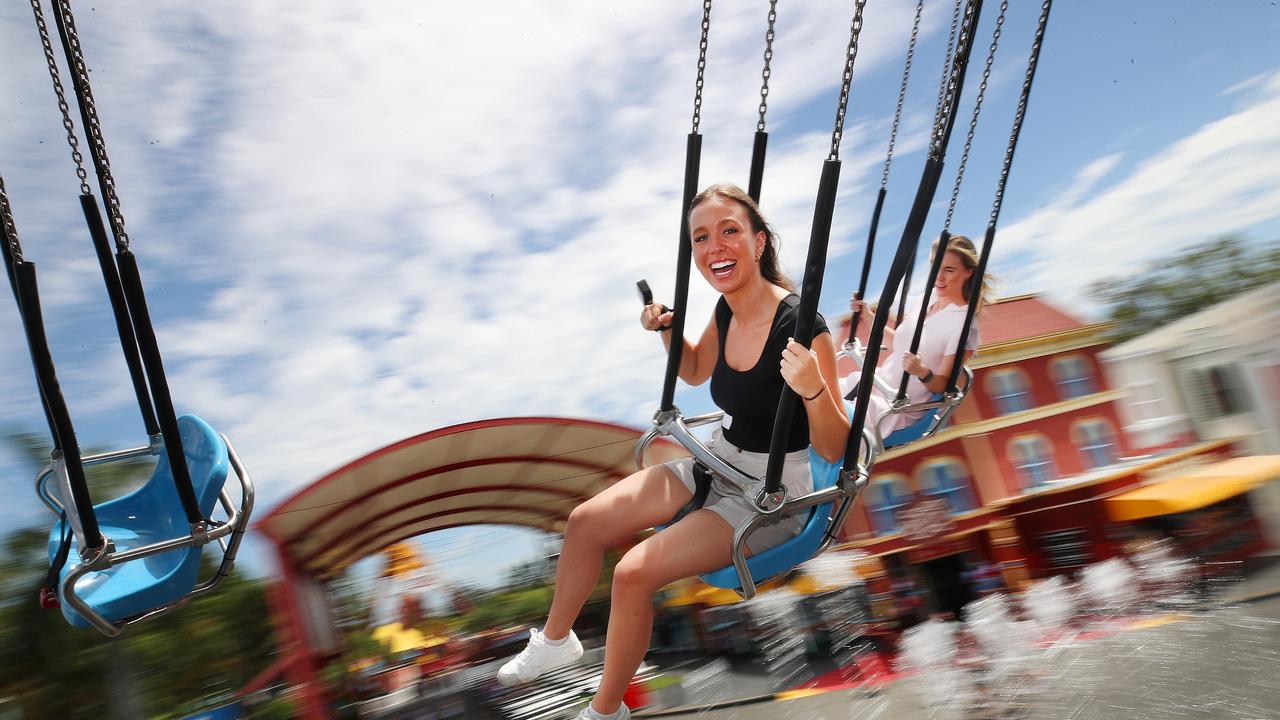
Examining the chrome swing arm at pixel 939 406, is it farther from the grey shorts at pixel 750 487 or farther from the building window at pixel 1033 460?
the building window at pixel 1033 460

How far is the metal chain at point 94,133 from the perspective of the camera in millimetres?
1845

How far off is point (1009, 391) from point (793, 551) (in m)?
17.8

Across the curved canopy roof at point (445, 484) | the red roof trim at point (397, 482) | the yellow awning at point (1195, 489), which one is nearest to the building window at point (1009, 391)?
the yellow awning at point (1195, 489)

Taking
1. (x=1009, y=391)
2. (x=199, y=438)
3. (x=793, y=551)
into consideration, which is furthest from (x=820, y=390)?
(x=1009, y=391)

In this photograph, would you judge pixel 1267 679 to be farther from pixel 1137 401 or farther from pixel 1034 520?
pixel 1137 401

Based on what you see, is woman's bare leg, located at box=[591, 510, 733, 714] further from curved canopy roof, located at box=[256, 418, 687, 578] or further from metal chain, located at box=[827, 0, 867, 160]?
curved canopy roof, located at box=[256, 418, 687, 578]

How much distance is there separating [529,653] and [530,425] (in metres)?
5.95

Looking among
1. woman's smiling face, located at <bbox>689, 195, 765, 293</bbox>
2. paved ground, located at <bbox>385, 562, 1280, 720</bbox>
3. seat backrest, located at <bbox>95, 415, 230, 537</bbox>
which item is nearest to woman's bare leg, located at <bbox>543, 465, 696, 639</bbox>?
woman's smiling face, located at <bbox>689, 195, 765, 293</bbox>

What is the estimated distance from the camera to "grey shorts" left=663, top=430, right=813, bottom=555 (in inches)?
77.9

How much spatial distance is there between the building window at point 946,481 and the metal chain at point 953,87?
16248 mm

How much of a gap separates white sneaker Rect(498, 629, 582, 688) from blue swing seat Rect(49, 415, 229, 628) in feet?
2.75

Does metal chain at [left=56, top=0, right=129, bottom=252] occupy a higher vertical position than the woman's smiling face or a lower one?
higher

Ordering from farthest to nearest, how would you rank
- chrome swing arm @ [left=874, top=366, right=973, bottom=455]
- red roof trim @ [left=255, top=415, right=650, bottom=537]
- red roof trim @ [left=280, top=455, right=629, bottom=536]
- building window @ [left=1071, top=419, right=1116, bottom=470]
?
building window @ [left=1071, top=419, right=1116, bottom=470]
red roof trim @ [left=280, top=455, right=629, bottom=536]
red roof trim @ [left=255, top=415, right=650, bottom=537]
chrome swing arm @ [left=874, top=366, right=973, bottom=455]

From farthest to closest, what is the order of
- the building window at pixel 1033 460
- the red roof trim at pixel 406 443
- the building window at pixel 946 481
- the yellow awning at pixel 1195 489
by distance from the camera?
the building window at pixel 1033 460 < the building window at pixel 946 481 < the yellow awning at pixel 1195 489 < the red roof trim at pixel 406 443
